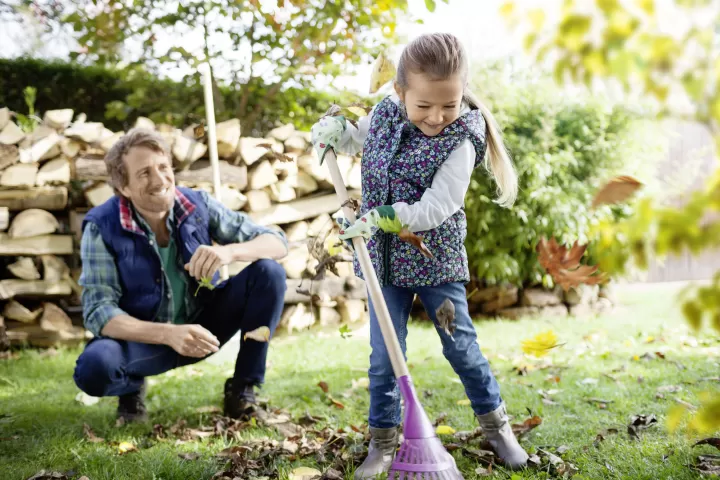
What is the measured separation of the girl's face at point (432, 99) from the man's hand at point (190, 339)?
3.32 ft

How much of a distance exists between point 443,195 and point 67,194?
9.71ft

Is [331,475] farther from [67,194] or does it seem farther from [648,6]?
[67,194]

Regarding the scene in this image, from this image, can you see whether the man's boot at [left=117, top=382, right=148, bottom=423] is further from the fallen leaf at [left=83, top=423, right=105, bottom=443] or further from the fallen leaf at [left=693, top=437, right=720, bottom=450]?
the fallen leaf at [left=693, top=437, right=720, bottom=450]

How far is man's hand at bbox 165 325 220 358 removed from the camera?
88.3 inches

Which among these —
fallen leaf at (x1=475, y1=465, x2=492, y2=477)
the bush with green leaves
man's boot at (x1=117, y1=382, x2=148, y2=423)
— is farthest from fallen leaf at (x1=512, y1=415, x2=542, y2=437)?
the bush with green leaves

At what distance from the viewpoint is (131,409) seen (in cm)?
250

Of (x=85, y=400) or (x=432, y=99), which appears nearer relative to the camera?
(x=432, y=99)

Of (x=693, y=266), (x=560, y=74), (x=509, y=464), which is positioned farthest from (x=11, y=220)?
(x=693, y=266)

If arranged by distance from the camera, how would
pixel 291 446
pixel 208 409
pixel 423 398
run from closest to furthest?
pixel 291 446 → pixel 208 409 → pixel 423 398

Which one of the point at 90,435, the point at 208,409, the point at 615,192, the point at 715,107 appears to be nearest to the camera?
the point at 715,107

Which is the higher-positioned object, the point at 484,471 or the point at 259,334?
the point at 259,334

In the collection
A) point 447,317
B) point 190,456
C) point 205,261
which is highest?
point 205,261

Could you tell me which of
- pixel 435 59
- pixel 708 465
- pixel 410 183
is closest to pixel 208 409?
pixel 410 183

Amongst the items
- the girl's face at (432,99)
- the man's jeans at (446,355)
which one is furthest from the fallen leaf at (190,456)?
the girl's face at (432,99)
